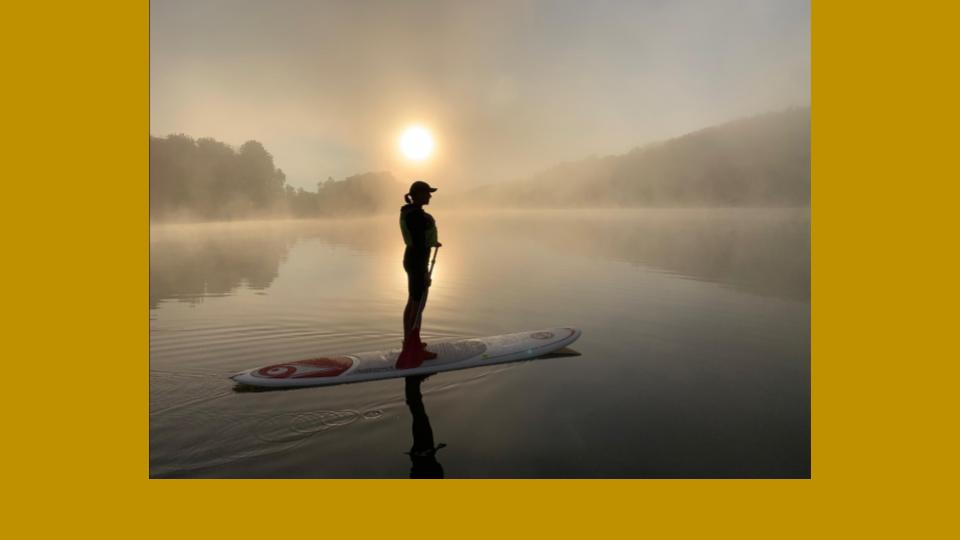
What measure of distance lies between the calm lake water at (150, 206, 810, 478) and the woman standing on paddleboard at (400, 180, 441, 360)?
54.1 inches

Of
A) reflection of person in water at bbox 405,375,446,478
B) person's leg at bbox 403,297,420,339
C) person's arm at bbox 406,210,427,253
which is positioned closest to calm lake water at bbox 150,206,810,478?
reflection of person in water at bbox 405,375,446,478

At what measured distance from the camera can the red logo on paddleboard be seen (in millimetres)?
7355

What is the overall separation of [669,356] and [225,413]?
793cm

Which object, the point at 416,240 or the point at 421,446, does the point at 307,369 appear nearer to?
the point at 416,240

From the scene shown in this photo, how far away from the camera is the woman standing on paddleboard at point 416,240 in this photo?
7719 millimetres

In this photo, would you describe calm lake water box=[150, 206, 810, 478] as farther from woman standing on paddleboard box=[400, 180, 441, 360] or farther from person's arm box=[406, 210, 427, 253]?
person's arm box=[406, 210, 427, 253]

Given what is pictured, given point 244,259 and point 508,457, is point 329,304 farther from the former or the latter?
point 244,259

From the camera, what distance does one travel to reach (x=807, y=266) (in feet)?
64.5

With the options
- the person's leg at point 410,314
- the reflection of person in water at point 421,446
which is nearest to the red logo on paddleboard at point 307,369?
the person's leg at point 410,314

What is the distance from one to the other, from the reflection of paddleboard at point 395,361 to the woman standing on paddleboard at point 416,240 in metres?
0.68

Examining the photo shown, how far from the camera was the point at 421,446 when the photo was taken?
213 inches

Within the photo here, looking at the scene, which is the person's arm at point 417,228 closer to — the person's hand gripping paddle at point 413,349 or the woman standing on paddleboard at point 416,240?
the woman standing on paddleboard at point 416,240

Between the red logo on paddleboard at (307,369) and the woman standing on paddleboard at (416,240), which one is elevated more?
the woman standing on paddleboard at (416,240)

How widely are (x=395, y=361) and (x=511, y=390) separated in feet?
7.36
